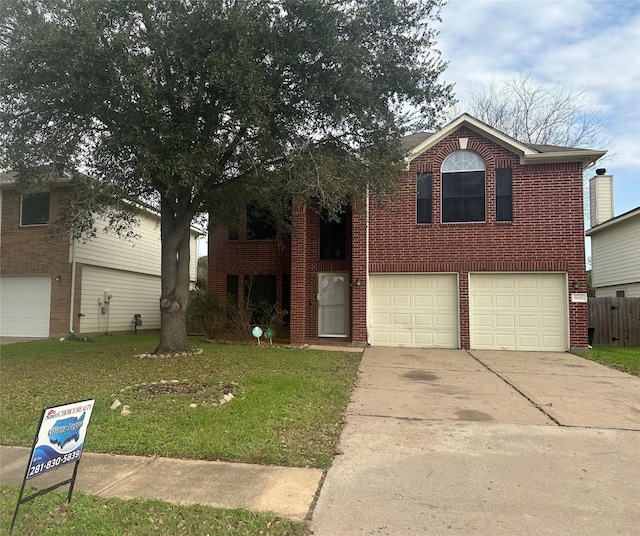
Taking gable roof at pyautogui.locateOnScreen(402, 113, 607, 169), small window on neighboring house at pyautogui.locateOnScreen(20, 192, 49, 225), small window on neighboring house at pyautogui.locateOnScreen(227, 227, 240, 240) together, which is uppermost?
gable roof at pyautogui.locateOnScreen(402, 113, 607, 169)

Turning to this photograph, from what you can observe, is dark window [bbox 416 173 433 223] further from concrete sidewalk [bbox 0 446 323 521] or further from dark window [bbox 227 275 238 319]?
concrete sidewalk [bbox 0 446 323 521]

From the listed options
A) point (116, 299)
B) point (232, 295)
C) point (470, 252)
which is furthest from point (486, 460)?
point (116, 299)

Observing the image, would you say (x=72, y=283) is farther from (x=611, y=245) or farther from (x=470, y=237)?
(x=611, y=245)

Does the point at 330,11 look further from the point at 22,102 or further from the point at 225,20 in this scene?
the point at 22,102

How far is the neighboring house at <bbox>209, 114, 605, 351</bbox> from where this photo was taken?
1283cm

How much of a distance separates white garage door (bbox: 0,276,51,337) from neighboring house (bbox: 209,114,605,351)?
26.5 feet

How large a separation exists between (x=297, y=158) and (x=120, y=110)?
10.8 feet

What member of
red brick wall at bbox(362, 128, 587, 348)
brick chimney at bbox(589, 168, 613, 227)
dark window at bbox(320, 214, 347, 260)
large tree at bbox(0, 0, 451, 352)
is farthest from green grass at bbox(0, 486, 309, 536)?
brick chimney at bbox(589, 168, 613, 227)

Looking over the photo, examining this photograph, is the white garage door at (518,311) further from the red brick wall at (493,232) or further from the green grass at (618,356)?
the green grass at (618,356)

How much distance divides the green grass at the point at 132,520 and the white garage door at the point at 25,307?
13295 mm

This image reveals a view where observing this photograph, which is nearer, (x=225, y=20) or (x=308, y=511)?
(x=308, y=511)

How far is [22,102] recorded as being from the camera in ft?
29.2

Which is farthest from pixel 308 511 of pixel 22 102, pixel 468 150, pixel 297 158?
pixel 468 150

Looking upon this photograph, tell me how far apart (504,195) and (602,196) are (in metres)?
9.20
